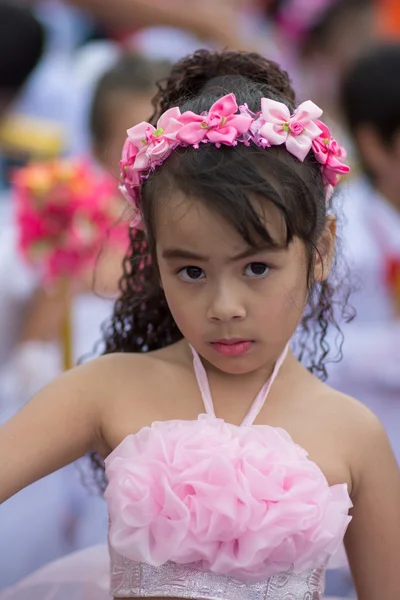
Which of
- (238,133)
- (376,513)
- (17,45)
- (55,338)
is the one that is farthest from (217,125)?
(17,45)

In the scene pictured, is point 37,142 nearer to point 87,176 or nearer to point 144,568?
point 87,176

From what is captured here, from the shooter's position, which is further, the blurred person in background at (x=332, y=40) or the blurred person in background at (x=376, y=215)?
the blurred person in background at (x=332, y=40)

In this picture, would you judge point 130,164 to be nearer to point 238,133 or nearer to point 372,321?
point 238,133

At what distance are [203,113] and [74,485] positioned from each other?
1344 millimetres

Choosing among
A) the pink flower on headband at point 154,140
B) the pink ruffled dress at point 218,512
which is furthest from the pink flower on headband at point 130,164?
the pink ruffled dress at point 218,512

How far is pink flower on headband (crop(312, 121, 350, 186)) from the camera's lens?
4.20 ft

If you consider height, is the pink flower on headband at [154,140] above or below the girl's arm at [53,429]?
above

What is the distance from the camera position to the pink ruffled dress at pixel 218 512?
118 cm

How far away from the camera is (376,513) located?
132 cm

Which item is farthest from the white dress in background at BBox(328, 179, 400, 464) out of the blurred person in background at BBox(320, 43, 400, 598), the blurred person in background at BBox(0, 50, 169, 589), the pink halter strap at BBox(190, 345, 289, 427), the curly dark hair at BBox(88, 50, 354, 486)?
the pink halter strap at BBox(190, 345, 289, 427)

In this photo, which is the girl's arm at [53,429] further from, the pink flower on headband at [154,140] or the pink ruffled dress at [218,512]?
the pink flower on headband at [154,140]

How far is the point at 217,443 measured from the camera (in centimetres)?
122

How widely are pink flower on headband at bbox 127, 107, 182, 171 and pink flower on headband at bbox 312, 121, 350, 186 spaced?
0.19 metres

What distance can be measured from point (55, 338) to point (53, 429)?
1.68 meters
